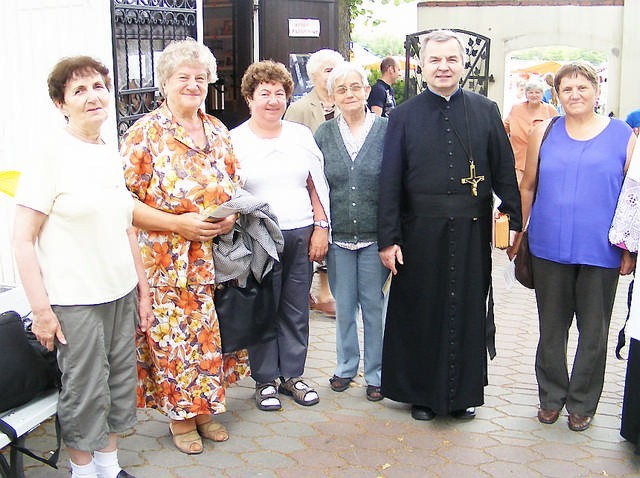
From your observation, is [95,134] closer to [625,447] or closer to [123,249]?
[123,249]

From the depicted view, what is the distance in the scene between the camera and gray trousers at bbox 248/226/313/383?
437 cm

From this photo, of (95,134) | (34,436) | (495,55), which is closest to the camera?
(95,134)

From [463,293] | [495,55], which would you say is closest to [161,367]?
[463,293]

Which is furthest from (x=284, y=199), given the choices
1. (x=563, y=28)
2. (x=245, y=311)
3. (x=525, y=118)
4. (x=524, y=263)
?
(x=563, y=28)

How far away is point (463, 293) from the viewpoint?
422 cm

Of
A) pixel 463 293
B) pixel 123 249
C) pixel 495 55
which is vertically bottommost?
pixel 463 293

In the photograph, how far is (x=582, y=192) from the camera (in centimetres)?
401

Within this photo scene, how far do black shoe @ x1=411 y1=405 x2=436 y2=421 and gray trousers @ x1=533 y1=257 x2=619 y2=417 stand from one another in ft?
1.88

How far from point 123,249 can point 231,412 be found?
1.47 metres

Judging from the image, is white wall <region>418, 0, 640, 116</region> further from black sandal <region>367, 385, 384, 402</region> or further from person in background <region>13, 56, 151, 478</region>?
person in background <region>13, 56, 151, 478</region>

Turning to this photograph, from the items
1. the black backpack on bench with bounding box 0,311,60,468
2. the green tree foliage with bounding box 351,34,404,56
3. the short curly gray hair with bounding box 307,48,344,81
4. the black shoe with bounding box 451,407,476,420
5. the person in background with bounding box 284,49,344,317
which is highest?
the green tree foliage with bounding box 351,34,404,56

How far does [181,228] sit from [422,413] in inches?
64.1

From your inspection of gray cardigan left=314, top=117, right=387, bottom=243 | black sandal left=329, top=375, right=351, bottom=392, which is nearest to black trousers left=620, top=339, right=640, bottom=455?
gray cardigan left=314, top=117, right=387, bottom=243

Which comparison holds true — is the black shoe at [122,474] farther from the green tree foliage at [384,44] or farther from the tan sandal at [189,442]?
the green tree foliage at [384,44]
